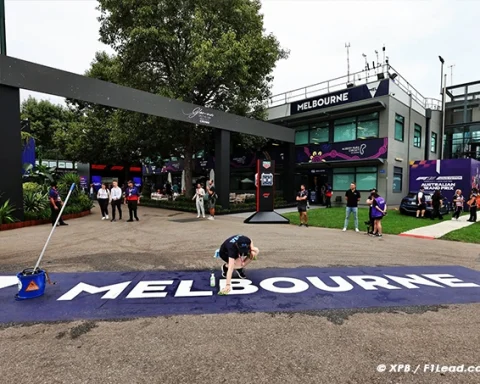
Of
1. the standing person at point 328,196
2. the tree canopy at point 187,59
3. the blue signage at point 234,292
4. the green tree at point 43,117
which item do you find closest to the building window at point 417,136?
the standing person at point 328,196

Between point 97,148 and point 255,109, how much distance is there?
13.3m

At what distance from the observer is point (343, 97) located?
20156mm

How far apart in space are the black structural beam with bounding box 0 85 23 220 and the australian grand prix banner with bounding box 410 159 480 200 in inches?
852

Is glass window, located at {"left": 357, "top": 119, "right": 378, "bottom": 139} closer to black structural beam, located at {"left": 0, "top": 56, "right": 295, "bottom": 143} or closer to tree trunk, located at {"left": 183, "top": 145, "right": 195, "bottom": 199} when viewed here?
black structural beam, located at {"left": 0, "top": 56, "right": 295, "bottom": 143}

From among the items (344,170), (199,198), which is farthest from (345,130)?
(199,198)

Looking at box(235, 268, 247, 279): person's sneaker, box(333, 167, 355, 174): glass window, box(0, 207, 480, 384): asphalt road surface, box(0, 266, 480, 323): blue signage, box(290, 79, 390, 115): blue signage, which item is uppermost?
box(290, 79, 390, 115): blue signage

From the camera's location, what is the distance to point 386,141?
18.3m

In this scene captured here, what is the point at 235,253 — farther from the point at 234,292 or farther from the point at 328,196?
the point at 328,196

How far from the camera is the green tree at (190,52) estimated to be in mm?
14797

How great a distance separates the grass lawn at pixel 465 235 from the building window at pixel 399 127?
10.5 meters

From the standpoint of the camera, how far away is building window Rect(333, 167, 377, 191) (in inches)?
757

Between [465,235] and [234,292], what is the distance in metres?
9.43

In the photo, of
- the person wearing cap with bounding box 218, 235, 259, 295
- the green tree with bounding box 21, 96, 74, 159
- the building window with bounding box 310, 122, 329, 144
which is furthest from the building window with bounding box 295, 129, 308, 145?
the green tree with bounding box 21, 96, 74, 159

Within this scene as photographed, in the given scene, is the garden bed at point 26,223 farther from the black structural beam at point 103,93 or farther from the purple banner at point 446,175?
the purple banner at point 446,175
